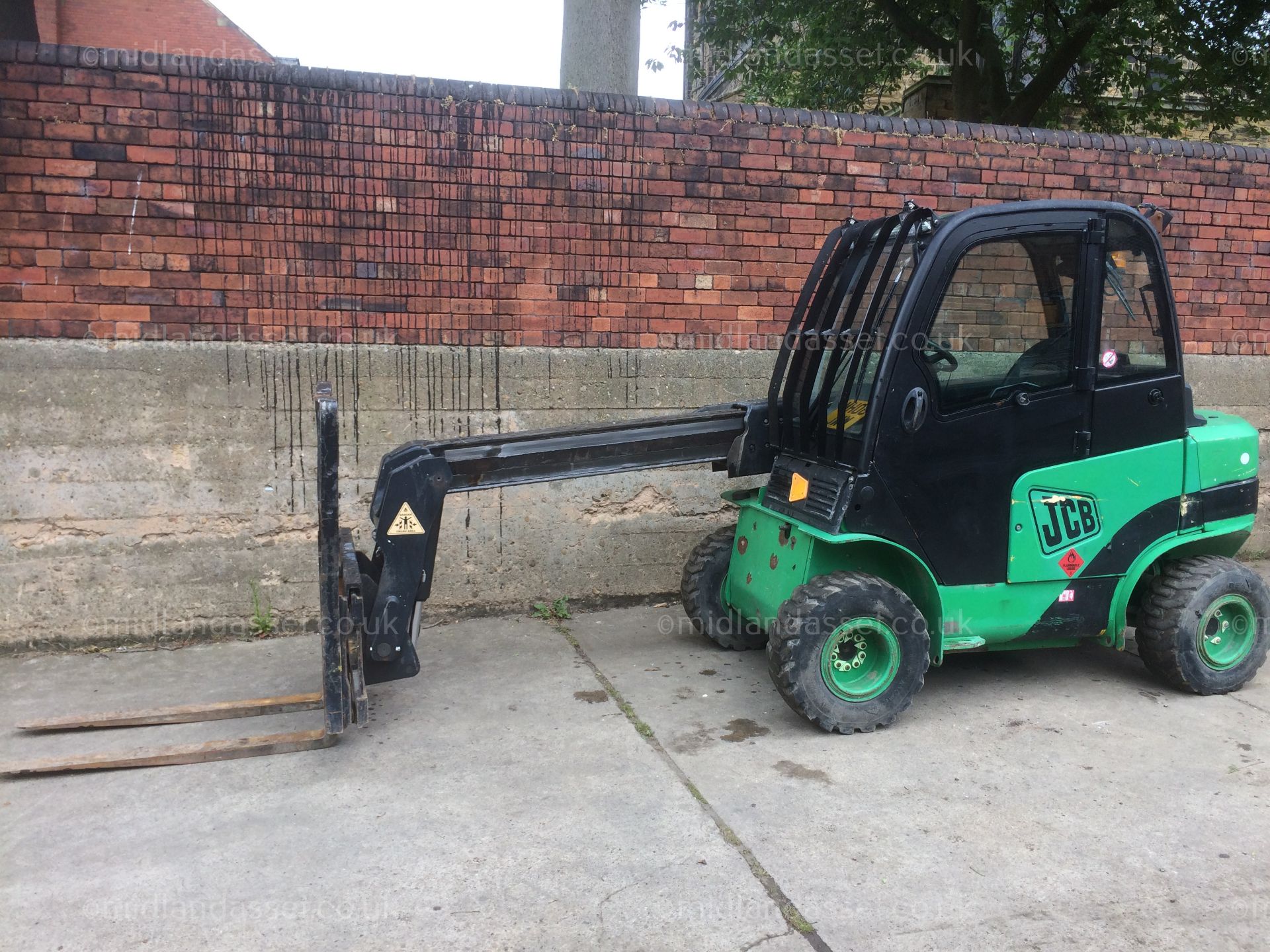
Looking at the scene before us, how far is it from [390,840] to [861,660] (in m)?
2.07

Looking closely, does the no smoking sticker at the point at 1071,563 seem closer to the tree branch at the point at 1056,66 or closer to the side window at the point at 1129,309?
the side window at the point at 1129,309

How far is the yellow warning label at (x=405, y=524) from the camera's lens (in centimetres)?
404

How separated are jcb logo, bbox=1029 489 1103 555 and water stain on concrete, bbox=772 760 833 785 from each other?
1.47 meters

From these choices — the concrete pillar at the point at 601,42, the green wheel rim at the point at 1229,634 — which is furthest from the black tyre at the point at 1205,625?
the concrete pillar at the point at 601,42

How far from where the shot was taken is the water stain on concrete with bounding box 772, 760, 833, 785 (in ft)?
12.4

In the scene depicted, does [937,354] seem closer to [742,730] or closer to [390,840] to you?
[742,730]

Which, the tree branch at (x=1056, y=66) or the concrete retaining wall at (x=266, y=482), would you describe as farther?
the tree branch at (x=1056, y=66)

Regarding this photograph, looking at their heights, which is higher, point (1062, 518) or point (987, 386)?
point (987, 386)

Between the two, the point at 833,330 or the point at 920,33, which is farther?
the point at 920,33

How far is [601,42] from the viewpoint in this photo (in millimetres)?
8594

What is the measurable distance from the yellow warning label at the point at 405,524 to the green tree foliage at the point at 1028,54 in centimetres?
842

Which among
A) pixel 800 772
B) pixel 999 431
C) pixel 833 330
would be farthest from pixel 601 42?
pixel 800 772

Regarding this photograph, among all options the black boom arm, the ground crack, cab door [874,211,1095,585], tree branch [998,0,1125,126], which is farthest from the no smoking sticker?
tree branch [998,0,1125,126]

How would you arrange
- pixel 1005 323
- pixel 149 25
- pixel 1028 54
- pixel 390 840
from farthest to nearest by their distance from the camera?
pixel 149 25 < pixel 1028 54 < pixel 1005 323 < pixel 390 840
